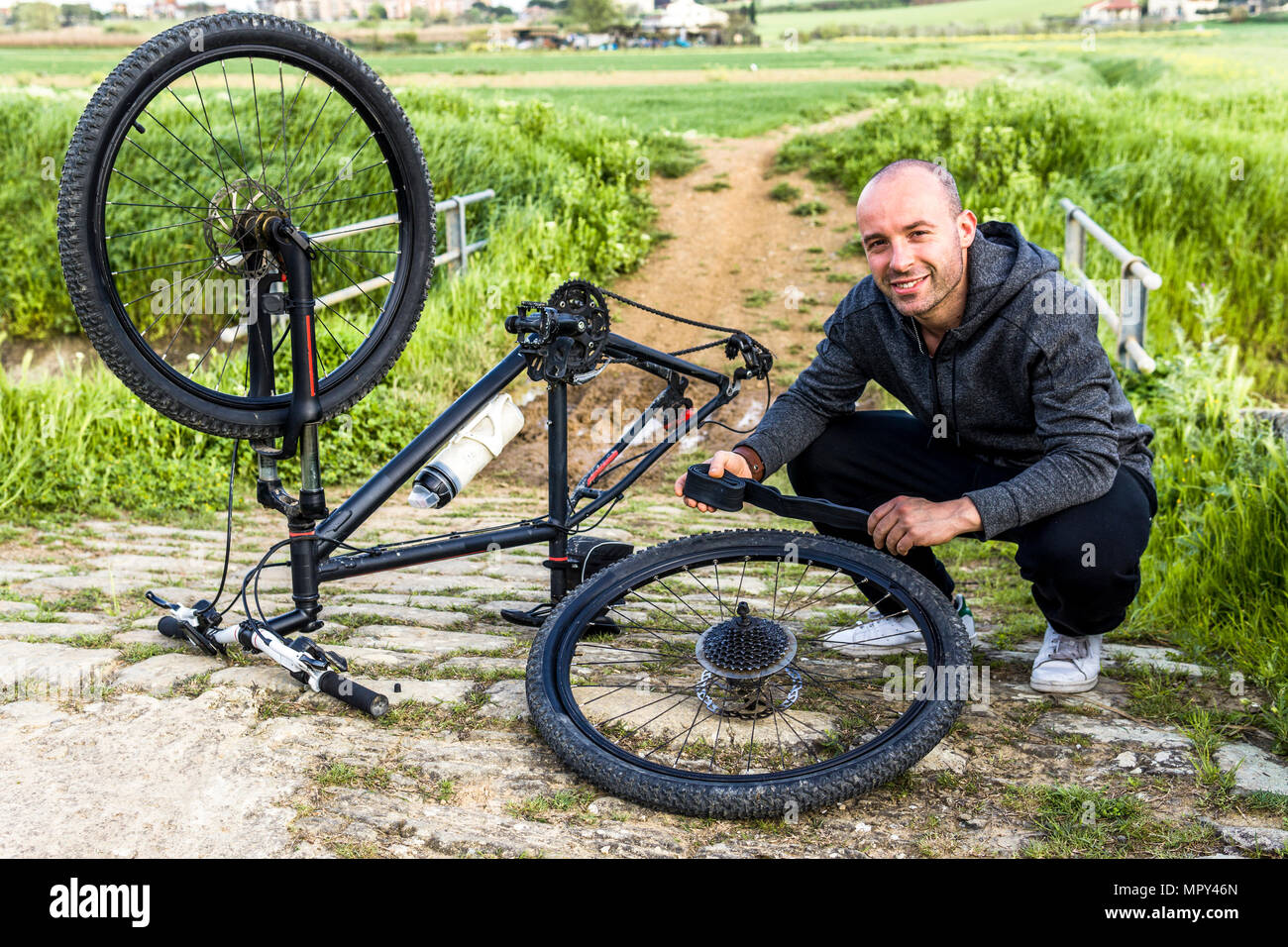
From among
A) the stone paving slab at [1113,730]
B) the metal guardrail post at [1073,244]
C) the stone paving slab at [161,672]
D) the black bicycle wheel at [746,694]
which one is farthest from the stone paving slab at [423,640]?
the metal guardrail post at [1073,244]

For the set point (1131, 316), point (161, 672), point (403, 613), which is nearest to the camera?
point (161, 672)

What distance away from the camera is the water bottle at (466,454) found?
132 inches

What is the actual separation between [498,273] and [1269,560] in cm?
600

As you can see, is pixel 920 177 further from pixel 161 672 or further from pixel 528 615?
pixel 161 672

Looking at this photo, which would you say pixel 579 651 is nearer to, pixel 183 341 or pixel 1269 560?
pixel 1269 560

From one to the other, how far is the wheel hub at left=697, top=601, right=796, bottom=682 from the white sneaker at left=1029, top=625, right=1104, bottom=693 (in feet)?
2.76

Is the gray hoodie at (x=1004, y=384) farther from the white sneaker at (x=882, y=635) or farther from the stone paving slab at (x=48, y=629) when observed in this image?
the stone paving slab at (x=48, y=629)

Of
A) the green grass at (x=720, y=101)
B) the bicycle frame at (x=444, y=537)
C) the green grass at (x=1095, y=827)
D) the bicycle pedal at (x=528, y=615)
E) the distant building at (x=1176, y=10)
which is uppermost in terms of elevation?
the distant building at (x=1176, y=10)

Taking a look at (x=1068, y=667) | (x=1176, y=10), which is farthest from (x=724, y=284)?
(x=1176, y=10)

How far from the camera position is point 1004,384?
127 inches

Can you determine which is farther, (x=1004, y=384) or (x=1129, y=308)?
(x=1129, y=308)

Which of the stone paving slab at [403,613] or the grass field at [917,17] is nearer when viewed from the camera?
the stone paving slab at [403,613]

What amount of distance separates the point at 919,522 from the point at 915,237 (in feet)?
2.69

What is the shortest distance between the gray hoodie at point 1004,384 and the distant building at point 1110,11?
14524mm
